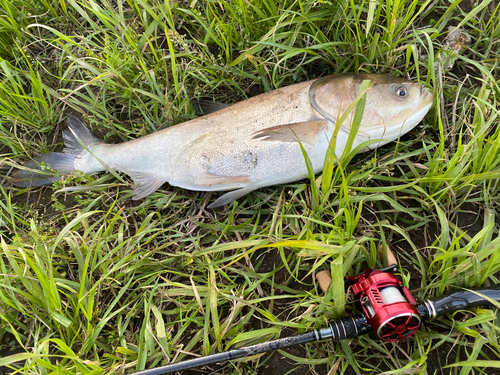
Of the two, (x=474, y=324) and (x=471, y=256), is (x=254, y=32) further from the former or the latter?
(x=474, y=324)

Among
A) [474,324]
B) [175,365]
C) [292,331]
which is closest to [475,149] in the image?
[474,324]

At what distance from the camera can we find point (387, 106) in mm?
2262

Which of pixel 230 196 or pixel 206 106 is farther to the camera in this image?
pixel 206 106

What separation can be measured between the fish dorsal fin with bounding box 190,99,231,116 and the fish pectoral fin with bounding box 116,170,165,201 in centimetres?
70

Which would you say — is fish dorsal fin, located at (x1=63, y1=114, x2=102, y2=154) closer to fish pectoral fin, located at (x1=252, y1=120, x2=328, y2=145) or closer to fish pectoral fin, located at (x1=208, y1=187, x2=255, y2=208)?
fish pectoral fin, located at (x1=208, y1=187, x2=255, y2=208)

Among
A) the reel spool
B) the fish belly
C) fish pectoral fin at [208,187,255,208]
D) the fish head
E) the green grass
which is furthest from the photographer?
fish pectoral fin at [208,187,255,208]

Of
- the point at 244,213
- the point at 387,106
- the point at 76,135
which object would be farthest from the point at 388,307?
the point at 76,135

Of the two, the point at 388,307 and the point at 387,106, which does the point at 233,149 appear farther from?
the point at 388,307

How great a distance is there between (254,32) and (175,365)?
8.32 ft

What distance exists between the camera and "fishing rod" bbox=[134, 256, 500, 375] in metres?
1.74

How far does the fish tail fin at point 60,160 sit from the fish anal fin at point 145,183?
38 cm

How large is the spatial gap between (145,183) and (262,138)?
1066 mm

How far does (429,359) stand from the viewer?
6.65ft

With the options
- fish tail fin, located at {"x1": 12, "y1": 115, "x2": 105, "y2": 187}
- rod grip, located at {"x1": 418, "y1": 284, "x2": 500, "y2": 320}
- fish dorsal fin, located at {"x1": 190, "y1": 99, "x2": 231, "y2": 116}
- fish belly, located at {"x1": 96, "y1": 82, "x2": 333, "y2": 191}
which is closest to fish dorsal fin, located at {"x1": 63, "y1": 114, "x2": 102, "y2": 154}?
fish tail fin, located at {"x1": 12, "y1": 115, "x2": 105, "y2": 187}
